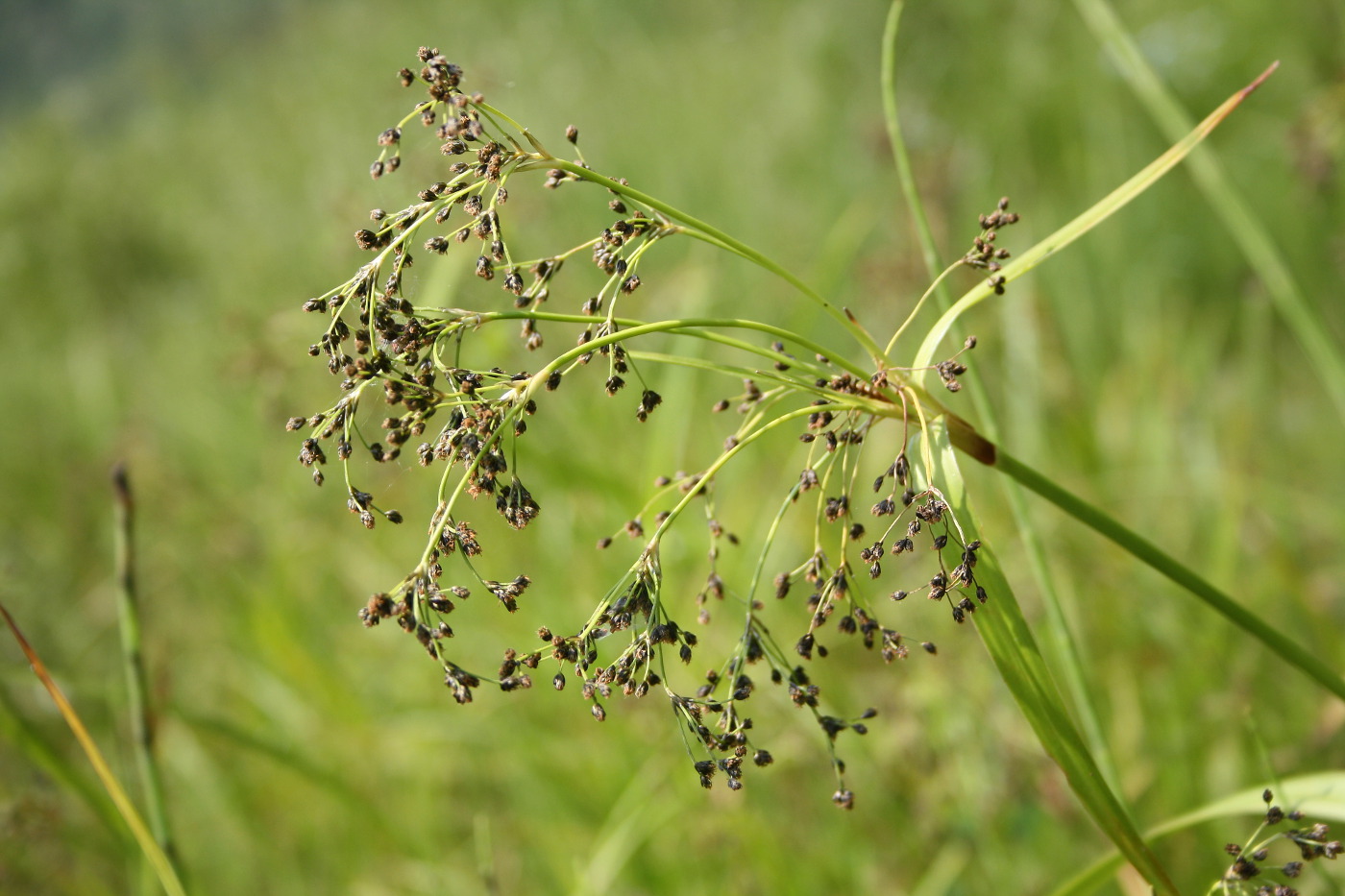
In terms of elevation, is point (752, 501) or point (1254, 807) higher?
point (752, 501)

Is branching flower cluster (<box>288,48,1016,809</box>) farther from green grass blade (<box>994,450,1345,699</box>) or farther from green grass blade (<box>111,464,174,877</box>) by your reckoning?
green grass blade (<box>111,464,174,877</box>)

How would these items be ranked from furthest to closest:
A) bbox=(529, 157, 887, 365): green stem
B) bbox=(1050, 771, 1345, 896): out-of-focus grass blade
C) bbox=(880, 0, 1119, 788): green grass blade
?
bbox=(880, 0, 1119, 788): green grass blade, bbox=(1050, 771, 1345, 896): out-of-focus grass blade, bbox=(529, 157, 887, 365): green stem

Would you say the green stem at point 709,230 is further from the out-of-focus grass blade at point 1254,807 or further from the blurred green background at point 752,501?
the blurred green background at point 752,501

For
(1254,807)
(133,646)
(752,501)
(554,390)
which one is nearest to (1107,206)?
(554,390)

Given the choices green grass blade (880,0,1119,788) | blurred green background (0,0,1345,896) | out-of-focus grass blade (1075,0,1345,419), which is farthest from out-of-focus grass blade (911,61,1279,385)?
blurred green background (0,0,1345,896)

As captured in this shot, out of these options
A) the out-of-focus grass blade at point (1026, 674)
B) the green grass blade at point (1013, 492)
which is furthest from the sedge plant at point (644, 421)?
the green grass blade at point (1013, 492)

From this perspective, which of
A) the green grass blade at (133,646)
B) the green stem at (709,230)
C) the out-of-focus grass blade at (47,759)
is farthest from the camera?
the out-of-focus grass blade at (47,759)

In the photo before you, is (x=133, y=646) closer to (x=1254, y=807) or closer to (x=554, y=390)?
(x=554, y=390)
